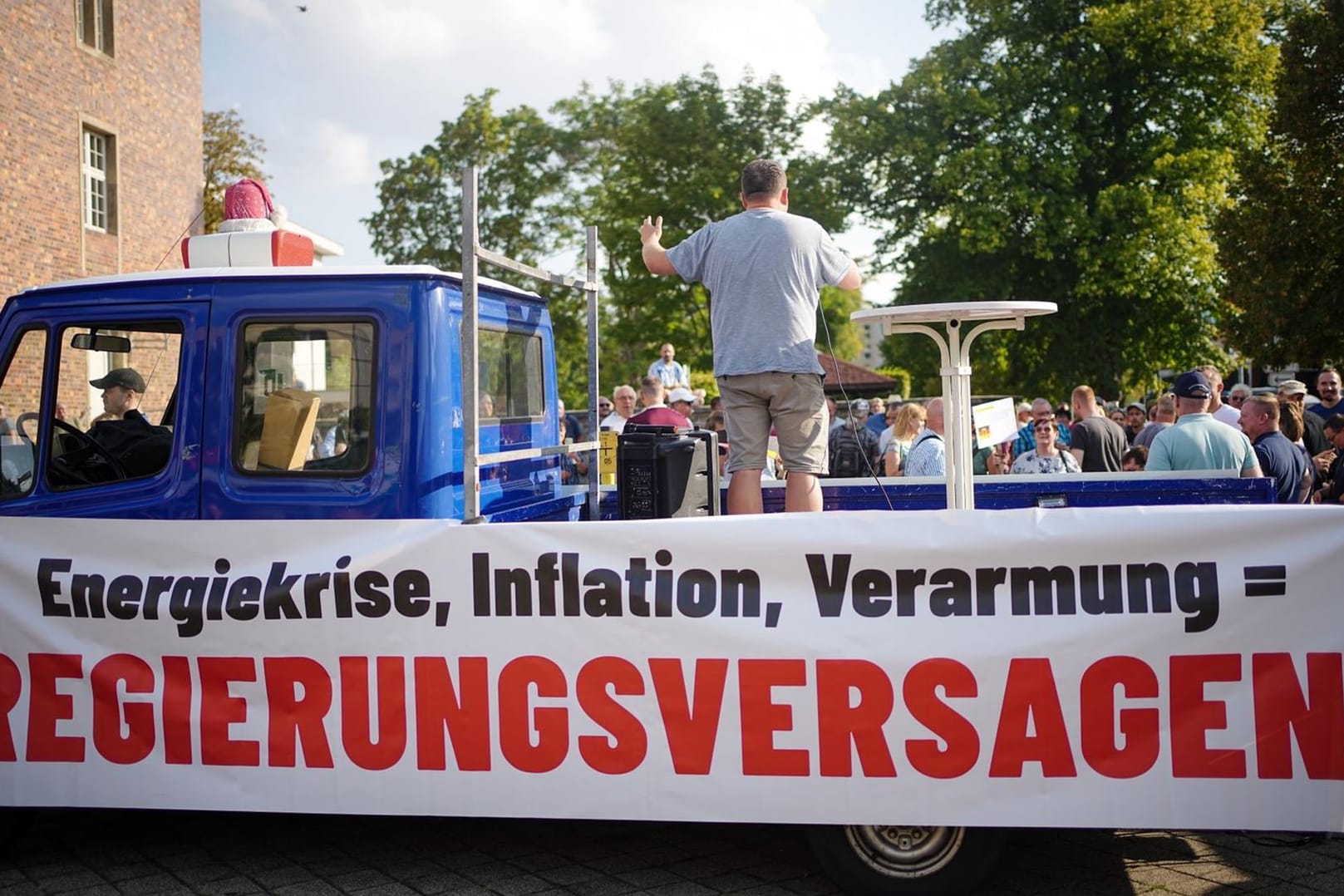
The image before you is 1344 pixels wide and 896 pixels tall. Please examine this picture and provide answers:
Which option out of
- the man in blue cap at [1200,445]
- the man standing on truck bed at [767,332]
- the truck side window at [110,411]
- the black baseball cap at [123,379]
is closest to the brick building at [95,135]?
the black baseball cap at [123,379]

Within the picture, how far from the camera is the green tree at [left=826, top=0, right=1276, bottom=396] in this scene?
30.0 meters

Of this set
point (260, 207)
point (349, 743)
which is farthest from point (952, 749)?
point (260, 207)

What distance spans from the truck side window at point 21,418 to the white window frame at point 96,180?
19.1 m

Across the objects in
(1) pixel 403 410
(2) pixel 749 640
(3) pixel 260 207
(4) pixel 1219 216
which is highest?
(4) pixel 1219 216

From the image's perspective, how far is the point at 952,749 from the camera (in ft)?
12.2

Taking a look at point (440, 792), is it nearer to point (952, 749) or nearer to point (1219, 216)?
point (952, 749)

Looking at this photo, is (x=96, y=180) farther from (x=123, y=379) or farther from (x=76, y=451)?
(x=76, y=451)

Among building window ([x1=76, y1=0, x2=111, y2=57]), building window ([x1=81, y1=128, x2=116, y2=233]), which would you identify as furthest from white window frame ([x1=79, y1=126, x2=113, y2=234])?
building window ([x1=76, y1=0, x2=111, y2=57])

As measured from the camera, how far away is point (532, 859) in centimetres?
443

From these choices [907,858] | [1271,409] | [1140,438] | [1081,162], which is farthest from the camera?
[1081,162]

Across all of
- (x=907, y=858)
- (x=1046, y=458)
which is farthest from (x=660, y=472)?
(x=1046, y=458)

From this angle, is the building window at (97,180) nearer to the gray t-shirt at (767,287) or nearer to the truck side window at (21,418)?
the truck side window at (21,418)

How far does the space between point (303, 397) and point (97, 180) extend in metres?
20.6

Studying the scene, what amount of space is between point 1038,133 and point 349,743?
29886 mm
